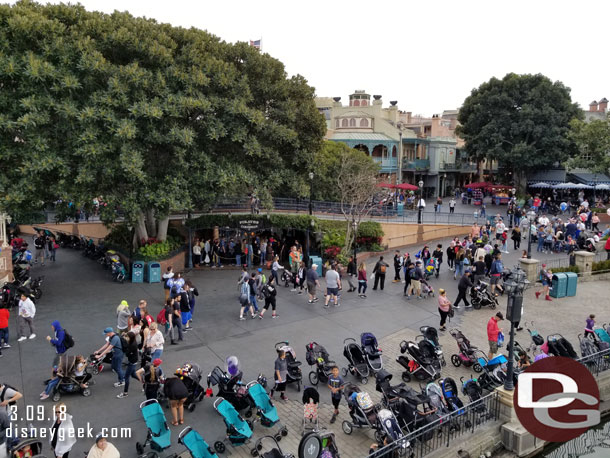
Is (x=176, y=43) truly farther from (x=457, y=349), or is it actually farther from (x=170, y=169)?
(x=457, y=349)

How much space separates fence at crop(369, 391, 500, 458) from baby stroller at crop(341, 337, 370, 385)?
2572 millimetres

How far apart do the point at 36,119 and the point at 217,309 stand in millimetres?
8729

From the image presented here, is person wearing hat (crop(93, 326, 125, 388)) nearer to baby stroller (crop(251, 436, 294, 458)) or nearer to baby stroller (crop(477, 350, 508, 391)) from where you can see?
baby stroller (crop(251, 436, 294, 458))

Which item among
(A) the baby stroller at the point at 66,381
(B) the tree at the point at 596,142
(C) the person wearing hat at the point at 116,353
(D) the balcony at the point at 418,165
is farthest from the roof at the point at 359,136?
(A) the baby stroller at the point at 66,381

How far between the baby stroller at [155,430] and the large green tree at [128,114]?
34.4ft

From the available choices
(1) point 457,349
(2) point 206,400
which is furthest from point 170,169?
(1) point 457,349

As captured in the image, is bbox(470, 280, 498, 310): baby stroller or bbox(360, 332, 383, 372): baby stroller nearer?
bbox(360, 332, 383, 372): baby stroller

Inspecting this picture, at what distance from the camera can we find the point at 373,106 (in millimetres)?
49719

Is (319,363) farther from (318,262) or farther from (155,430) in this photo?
(318,262)

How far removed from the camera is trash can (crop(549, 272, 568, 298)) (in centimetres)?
1847

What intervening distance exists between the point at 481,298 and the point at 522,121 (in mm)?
28932

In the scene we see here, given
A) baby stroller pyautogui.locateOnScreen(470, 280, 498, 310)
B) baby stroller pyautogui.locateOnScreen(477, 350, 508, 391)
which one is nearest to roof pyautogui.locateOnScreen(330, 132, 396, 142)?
baby stroller pyautogui.locateOnScreen(470, 280, 498, 310)

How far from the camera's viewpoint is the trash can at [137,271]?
2011 centimetres

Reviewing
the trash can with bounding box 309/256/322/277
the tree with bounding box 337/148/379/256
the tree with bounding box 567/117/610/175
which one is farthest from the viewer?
the tree with bounding box 567/117/610/175
